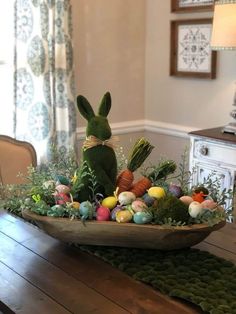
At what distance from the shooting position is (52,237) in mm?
1762

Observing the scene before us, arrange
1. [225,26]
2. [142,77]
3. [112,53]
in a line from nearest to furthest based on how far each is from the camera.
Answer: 1. [225,26]
2. [112,53]
3. [142,77]

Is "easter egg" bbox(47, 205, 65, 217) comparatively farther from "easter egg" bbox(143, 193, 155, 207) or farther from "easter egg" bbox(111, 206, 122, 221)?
"easter egg" bbox(143, 193, 155, 207)

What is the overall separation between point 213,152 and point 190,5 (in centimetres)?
113

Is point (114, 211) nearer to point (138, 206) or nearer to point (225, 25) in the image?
point (138, 206)

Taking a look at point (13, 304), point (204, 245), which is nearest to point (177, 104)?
point (204, 245)

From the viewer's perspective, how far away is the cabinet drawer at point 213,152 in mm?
2822

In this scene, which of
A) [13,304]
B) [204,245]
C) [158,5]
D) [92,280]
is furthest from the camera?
[158,5]

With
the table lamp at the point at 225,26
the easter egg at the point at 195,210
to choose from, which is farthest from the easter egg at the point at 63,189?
the table lamp at the point at 225,26

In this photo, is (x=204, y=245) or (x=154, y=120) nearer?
(x=204, y=245)

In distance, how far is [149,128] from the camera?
12.9 ft

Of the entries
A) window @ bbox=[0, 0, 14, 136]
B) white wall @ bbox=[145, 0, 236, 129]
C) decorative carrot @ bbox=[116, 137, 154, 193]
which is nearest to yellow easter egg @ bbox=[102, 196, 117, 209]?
decorative carrot @ bbox=[116, 137, 154, 193]

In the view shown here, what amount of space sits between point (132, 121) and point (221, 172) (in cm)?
118

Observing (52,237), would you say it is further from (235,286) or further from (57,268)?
(235,286)

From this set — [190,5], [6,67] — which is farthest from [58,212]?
[190,5]
